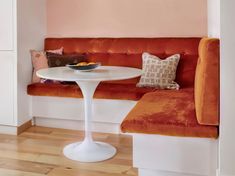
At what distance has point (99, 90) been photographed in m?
3.33

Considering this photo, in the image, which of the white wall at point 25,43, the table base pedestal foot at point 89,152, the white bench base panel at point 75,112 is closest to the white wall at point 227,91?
the table base pedestal foot at point 89,152

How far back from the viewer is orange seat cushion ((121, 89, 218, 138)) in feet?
6.68

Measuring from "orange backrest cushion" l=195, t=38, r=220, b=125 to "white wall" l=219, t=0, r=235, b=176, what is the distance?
47 mm

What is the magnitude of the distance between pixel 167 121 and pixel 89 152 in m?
0.96

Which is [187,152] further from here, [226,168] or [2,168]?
[2,168]

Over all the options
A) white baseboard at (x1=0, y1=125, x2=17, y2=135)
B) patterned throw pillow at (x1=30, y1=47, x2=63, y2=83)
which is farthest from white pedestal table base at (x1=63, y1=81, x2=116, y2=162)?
patterned throw pillow at (x1=30, y1=47, x2=63, y2=83)

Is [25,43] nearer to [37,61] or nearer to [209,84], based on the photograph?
[37,61]

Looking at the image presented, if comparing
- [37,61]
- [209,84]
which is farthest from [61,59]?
[209,84]

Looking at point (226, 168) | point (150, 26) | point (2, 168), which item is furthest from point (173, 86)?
point (2, 168)

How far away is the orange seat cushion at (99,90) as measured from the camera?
3211 mm

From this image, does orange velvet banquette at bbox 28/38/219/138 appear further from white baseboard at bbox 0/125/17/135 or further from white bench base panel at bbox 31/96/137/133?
white baseboard at bbox 0/125/17/135

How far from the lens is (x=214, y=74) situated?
194 cm

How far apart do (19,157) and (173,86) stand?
158 centimetres

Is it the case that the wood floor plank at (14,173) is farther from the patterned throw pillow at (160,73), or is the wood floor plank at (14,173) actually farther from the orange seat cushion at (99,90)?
the patterned throw pillow at (160,73)
